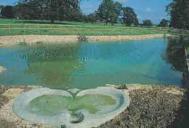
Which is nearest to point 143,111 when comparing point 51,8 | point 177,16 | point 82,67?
point 82,67

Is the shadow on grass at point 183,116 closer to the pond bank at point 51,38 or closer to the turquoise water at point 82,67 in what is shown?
the turquoise water at point 82,67

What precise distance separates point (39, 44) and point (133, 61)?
58.5 ft

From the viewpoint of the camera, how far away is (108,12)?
401 feet

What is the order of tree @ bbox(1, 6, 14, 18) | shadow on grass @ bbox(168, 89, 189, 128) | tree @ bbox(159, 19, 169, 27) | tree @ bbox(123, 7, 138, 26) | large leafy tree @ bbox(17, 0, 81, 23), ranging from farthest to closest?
tree @ bbox(123, 7, 138, 26) < tree @ bbox(159, 19, 169, 27) < tree @ bbox(1, 6, 14, 18) < large leafy tree @ bbox(17, 0, 81, 23) < shadow on grass @ bbox(168, 89, 189, 128)

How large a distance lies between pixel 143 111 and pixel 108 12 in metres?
105

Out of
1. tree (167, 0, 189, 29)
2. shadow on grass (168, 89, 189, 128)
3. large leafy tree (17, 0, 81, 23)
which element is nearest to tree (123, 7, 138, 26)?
tree (167, 0, 189, 29)

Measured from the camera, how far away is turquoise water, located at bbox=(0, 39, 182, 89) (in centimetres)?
2908

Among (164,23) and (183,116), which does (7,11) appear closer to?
(164,23)

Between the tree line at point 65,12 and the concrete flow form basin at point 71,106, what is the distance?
63.8 m

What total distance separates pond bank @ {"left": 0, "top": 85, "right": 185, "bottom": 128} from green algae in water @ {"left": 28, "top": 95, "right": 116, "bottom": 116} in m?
1.18

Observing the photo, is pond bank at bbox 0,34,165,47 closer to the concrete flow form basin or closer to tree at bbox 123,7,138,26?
the concrete flow form basin

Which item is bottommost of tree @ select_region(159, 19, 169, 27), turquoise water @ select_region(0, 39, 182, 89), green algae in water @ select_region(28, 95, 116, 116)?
tree @ select_region(159, 19, 169, 27)

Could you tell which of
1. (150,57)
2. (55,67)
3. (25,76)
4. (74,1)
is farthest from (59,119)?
(74,1)

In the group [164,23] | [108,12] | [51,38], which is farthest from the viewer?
[164,23]
